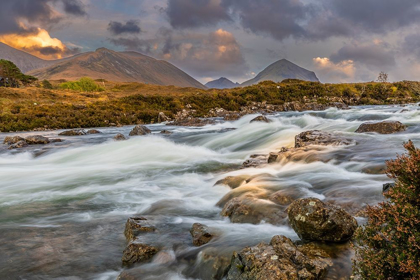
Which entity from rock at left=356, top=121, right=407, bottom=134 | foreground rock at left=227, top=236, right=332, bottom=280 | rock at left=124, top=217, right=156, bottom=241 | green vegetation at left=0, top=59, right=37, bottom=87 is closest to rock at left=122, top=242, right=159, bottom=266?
rock at left=124, top=217, right=156, bottom=241

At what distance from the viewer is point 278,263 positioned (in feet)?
12.4

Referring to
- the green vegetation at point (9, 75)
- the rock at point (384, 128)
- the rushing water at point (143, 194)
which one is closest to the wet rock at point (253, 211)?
the rushing water at point (143, 194)

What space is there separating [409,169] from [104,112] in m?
36.8

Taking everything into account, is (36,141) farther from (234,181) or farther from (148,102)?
(148,102)

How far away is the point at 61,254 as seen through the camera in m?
5.89

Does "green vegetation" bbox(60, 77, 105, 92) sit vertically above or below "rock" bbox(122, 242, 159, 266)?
above

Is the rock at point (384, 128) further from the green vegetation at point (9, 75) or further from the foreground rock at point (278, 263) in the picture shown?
the green vegetation at point (9, 75)

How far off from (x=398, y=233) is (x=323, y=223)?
181 centimetres

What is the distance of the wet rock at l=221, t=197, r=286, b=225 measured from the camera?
20.6 feet

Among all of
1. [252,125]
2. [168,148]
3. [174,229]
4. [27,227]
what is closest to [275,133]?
[252,125]

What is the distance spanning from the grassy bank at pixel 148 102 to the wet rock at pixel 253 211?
2972 cm

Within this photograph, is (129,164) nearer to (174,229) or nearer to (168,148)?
(168,148)

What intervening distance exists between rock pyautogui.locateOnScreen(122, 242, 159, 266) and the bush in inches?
144

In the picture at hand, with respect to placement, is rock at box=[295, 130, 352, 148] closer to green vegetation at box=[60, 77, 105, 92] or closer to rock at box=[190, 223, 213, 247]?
rock at box=[190, 223, 213, 247]
